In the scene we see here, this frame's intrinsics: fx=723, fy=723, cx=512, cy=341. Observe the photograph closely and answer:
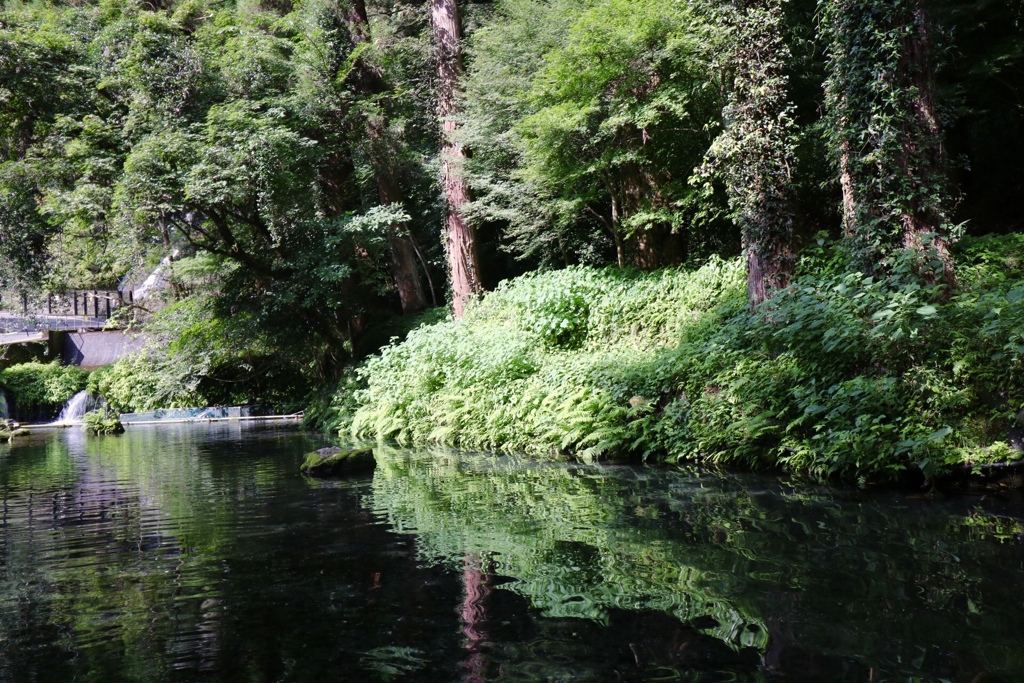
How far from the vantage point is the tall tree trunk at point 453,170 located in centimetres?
1512

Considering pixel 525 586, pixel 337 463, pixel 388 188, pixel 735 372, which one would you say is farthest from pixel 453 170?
pixel 525 586

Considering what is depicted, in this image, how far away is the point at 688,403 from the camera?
26.1ft

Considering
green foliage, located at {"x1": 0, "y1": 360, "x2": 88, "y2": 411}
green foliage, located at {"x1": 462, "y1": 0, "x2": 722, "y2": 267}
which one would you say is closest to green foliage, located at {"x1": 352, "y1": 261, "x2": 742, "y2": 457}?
green foliage, located at {"x1": 462, "y1": 0, "x2": 722, "y2": 267}

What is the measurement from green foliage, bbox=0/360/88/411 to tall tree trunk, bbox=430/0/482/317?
16.0 metres

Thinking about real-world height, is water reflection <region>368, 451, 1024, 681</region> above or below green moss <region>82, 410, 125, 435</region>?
below

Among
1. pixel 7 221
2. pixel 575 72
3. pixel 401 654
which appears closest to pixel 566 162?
pixel 575 72

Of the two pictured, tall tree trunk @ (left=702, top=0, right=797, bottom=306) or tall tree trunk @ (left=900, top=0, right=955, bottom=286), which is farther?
tall tree trunk @ (left=702, top=0, right=797, bottom=306)

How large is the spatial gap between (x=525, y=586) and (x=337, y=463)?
5.25 metres

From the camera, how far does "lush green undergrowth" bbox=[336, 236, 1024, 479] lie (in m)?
5.75

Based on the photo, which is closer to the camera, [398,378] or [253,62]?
[398,378]

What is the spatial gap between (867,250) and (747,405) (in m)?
1.97

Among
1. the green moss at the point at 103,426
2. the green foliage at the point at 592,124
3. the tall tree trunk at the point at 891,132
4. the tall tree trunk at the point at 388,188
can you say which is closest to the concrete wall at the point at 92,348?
→ the green moss at the point at 103,426

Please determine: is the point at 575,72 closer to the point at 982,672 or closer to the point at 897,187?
the point at 897,187

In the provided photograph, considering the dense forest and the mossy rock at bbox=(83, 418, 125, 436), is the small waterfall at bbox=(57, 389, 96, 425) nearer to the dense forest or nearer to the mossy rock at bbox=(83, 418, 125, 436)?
the dense forest
